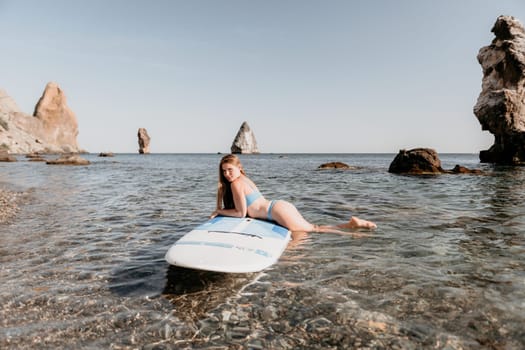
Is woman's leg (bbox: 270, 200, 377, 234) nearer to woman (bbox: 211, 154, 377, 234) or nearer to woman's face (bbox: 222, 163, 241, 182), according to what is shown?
woman (bbox: 211, 154, 377, 234)

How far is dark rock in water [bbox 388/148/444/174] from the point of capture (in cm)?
2620

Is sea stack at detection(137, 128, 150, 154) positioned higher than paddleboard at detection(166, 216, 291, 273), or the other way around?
sea stack at detection(137, 128, 150, 154)

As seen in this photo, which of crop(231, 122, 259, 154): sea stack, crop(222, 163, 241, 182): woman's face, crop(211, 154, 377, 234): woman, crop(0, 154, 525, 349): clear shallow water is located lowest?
crop(0, 154, 525, 349): clear shallow water

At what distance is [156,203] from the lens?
506 inches

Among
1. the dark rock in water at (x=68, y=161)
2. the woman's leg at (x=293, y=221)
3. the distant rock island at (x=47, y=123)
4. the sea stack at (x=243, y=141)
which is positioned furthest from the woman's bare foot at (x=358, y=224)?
the sea stack at (x=243, y=141)

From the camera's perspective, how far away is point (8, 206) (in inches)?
434

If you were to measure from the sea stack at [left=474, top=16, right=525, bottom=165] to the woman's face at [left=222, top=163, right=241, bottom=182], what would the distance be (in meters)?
39.2

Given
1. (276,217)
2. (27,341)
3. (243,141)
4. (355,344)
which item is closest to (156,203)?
(276,217)

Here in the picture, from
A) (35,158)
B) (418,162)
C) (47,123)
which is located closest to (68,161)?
(35,158)

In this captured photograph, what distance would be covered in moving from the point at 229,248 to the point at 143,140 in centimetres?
15482

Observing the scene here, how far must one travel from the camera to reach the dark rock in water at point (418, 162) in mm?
26203

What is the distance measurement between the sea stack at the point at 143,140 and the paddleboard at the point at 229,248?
154 meters

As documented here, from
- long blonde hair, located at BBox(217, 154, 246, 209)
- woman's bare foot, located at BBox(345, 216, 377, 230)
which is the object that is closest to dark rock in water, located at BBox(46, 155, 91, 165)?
long blonde hair, located at BBox(217, 154, 246, 209)

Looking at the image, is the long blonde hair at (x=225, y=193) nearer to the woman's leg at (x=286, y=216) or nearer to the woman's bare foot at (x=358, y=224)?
the woman's leg at (x=286, y=216)
